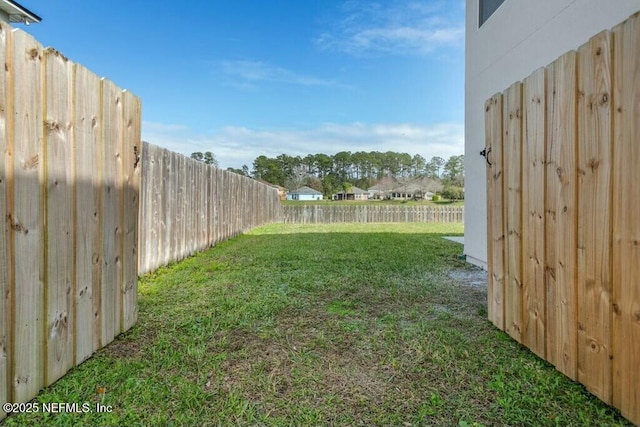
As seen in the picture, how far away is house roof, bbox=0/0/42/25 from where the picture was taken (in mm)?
5348

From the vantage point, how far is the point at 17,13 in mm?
5641

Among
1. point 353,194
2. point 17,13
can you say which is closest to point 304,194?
point 353,194

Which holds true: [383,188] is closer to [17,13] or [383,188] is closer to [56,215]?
[17,13]

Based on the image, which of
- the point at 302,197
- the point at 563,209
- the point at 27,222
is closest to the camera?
the point at 27,222

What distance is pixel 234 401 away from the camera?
4.48 feet

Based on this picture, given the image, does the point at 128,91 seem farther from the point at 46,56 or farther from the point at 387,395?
the point at 387,395

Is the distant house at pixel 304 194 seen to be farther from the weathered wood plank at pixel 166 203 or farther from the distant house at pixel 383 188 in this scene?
the weathered wood plank at pixel 166 203

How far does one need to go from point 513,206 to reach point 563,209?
0.49 meters

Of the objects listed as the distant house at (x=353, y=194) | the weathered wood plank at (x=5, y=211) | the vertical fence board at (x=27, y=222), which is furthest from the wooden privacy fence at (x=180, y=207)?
the distant house at (x=353, y=194)

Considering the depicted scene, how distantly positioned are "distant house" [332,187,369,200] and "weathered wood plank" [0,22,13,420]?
163 feet

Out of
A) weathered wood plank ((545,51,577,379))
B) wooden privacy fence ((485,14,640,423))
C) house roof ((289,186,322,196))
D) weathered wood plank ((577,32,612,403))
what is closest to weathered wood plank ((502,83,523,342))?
wooden privacy fence ((485,14,640,423))

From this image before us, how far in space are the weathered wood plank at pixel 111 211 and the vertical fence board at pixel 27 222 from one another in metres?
0.46

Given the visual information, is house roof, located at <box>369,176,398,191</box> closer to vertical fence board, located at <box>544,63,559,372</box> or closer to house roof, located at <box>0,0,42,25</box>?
house roof, located at <box>0,0,42,25</box>

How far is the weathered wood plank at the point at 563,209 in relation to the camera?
59.6 inches
